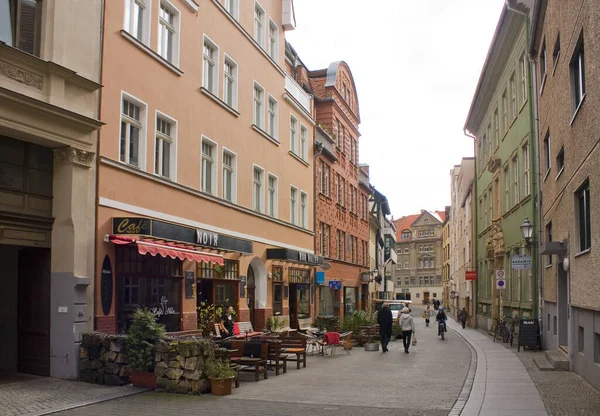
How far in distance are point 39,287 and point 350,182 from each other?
31631mm

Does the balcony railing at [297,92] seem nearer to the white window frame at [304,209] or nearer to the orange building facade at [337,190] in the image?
the orange building facade at [337,190]

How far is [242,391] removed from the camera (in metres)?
13.1

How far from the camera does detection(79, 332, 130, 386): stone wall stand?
1315 centimetres

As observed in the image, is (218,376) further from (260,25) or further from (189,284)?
(260,25)

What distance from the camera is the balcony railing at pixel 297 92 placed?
29462 mm

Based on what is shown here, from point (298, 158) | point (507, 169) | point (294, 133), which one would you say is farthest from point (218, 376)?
point (507, 169)

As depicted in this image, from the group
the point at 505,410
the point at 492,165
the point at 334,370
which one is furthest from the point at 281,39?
the point at 505,410

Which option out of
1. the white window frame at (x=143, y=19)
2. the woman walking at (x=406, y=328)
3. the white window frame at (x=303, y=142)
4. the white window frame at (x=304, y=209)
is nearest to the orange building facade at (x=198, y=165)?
the white window frame at (x=143, y=19)

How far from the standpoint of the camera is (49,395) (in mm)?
11734

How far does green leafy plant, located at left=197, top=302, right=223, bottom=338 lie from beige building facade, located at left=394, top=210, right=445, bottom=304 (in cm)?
9643

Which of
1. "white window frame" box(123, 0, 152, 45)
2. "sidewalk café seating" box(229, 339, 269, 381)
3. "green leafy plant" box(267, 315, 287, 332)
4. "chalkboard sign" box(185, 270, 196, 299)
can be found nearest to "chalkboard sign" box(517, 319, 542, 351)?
"green leafy plant" box(267, 315, 287, 332)

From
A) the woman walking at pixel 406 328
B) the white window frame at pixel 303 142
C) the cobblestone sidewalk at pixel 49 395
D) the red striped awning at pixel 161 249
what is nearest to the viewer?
the cobblestone sidewalk at pixel 49 395

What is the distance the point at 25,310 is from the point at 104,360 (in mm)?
2257

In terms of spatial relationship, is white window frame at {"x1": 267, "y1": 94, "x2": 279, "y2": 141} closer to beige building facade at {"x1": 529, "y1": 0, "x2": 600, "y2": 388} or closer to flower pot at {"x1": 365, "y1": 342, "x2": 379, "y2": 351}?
flower pot at {"x1": 365, "y1": 342, "x2": 379, "y2": 351}
